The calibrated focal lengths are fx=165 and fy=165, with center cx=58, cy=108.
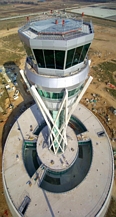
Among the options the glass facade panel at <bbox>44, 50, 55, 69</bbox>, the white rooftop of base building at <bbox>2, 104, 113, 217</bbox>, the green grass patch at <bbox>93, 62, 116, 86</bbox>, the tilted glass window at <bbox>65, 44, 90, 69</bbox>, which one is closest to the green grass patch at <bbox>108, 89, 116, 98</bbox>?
the green grass patch at <bbox>93, 62, 116, 86</bbox>

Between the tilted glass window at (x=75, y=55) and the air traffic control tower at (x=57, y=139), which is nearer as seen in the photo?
the tilted glass window at (x=75, y=55)

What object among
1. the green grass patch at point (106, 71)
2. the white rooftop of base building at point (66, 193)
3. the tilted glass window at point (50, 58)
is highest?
the tilted glass window at point (50, 58)

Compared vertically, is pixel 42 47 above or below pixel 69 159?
above

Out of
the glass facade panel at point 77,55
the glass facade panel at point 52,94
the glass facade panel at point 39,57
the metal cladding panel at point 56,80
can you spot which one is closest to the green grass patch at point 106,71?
the glass facade panel at point 52,94

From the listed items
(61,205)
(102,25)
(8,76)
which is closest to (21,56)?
(8,76)

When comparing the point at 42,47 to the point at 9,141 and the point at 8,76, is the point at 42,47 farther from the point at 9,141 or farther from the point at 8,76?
the point at 8,76

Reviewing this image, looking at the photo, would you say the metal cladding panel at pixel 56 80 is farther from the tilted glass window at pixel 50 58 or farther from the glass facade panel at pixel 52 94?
the glass facade panel at pixel 52 94

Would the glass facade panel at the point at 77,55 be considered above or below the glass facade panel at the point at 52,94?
above
